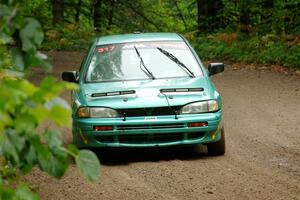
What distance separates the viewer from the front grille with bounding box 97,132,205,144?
25.5 ft

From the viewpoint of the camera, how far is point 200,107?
25.6 feet

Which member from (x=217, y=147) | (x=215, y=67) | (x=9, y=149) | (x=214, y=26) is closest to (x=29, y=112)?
(x=9, y=149)

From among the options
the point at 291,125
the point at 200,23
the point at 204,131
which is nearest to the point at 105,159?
the point at 204,131

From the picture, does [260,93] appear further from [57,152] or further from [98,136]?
[57,152]

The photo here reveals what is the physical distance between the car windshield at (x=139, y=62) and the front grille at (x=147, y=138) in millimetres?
1080

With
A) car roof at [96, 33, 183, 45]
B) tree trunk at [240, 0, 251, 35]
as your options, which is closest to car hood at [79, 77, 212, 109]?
car roof at [96, 33, 183, 45]

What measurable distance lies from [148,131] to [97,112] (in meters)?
0.67

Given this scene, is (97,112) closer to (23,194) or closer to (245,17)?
(23,194)

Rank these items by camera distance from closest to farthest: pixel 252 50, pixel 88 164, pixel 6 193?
pixel 6 193
pixel 88 164
pixel 252 50

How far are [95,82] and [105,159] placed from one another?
107cm

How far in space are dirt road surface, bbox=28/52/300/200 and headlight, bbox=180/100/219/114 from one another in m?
0.63

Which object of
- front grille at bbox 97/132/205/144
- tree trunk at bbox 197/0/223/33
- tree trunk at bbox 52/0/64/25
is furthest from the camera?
tree trunk at bbox 52/0/64/25

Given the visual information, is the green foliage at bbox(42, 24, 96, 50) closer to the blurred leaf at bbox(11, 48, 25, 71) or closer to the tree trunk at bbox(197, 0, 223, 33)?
the tree trunk at bbox(197, 0, 223, 33)

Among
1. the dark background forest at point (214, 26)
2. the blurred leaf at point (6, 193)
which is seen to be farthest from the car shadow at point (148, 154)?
the dark background forest at point (214, 26)
